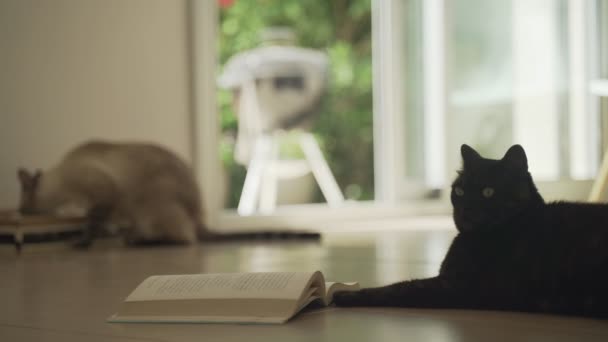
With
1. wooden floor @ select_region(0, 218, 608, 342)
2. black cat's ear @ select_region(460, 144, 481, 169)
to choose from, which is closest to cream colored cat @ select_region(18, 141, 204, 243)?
wooden floor @ select_region(0, 218, 608, 342)

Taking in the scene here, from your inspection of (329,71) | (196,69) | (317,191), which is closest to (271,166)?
(317,191)

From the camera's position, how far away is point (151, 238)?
3420 millimetres

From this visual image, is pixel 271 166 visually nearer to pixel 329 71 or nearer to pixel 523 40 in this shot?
pixel 329 71

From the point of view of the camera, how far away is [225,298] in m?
1.44

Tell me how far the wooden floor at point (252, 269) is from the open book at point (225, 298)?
3 cm

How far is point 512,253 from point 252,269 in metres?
1.11

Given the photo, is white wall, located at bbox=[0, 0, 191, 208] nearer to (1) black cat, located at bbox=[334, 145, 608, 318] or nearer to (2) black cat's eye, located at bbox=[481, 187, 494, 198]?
(1) black cat, located at bbox=[334, 145, 608, 318]

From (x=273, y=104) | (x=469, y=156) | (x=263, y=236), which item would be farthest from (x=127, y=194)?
(x=273, y=104)

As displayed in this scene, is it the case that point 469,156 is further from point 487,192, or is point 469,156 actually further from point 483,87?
point 483,87

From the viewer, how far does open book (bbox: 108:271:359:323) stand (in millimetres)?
1415

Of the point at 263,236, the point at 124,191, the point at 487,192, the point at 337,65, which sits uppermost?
the point at 337,65

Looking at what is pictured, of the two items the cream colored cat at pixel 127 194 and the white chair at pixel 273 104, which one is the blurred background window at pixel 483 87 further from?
the cream colored cat at pixel 127 194

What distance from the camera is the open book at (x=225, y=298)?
4.64 ft

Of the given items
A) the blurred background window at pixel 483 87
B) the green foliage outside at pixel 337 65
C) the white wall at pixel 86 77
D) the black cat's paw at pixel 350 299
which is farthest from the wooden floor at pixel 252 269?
the green foliage outside at pixel 337 65
